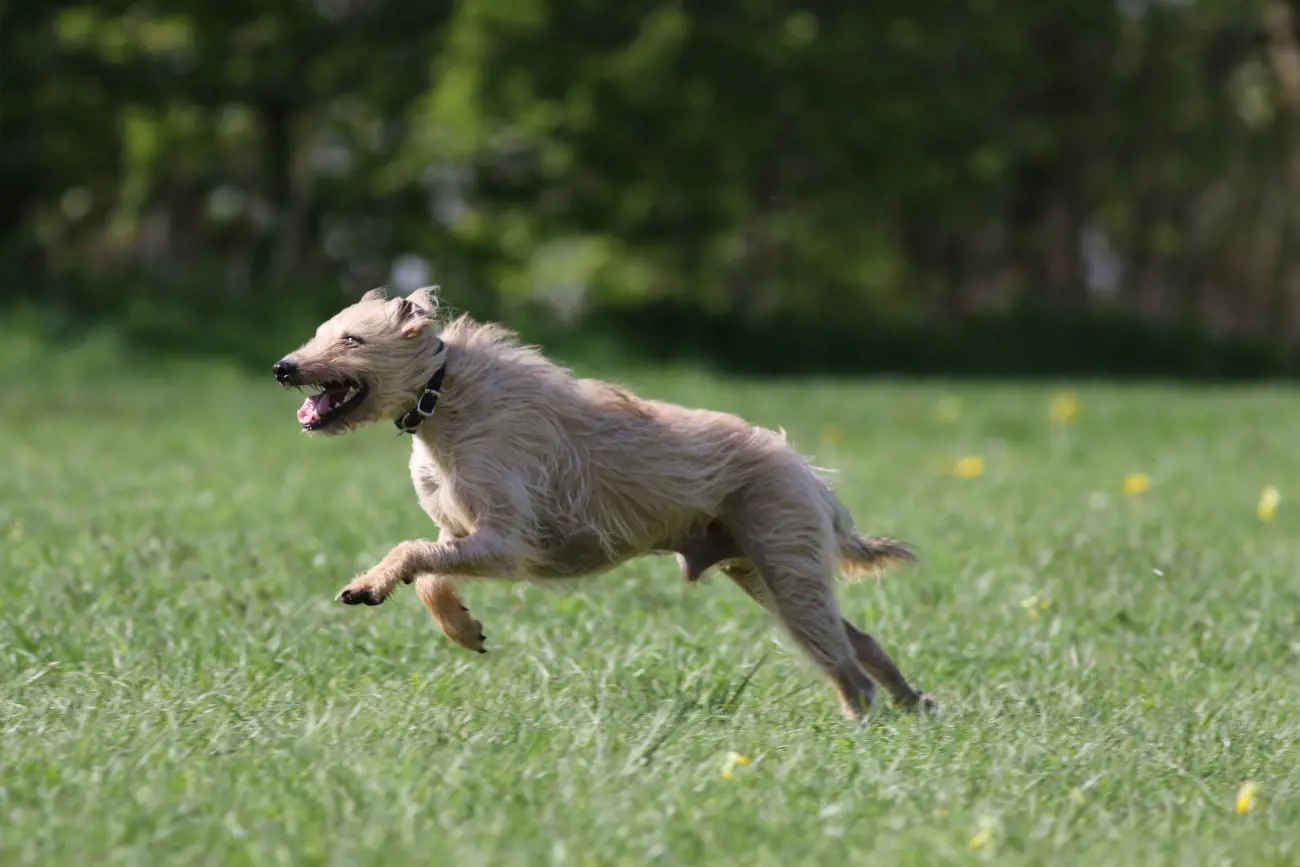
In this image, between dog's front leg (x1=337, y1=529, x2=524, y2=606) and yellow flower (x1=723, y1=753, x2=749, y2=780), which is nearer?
yellow flower (x1=723, y1=753, x2=749, y2=780)

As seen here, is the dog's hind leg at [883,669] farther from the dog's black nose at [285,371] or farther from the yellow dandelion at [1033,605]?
the dog's black nose at [285,371]

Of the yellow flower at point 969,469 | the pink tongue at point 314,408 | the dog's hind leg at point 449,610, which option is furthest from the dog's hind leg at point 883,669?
the yellow flower at point 969,469

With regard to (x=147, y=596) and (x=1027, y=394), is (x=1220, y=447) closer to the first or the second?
(x=1027, y=394)

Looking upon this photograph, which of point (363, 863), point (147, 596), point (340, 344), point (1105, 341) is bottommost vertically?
point (1105, 341)

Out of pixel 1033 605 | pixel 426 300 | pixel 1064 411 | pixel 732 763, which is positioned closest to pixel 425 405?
pixel 426 300

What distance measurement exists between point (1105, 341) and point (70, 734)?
25.0m

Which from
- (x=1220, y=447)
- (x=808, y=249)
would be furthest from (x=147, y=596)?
(x=808, y=249)

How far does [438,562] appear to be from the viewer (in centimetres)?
511

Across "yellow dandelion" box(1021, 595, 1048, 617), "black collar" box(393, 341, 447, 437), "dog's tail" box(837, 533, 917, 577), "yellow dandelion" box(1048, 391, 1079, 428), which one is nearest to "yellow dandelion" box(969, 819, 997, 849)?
"dog's tail" box(837, 533, 917, 577)

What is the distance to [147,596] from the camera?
6578mm

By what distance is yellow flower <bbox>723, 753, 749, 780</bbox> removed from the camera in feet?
14.4

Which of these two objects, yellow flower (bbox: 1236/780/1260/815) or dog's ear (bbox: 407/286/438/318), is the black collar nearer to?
dog's ear (bbox: 407/286/438/318)

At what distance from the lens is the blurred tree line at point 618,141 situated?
75.8 ft

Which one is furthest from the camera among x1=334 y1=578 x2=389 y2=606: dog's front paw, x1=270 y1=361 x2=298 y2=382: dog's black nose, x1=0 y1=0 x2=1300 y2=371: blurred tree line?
x1=0 y1=0 x2=1300 y2=371: blurred tree line
